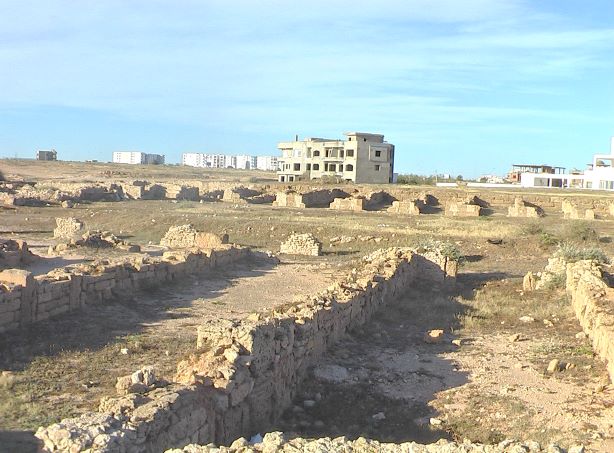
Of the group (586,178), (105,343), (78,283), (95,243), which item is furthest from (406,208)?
(586,178)

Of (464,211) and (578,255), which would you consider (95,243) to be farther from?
(464,211)

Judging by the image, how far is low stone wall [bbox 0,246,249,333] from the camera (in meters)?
11.4

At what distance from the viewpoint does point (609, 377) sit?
10.0 meters

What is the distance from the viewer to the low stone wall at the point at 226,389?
5598 millimetres

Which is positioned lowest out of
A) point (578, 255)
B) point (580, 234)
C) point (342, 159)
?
point (578, 255)

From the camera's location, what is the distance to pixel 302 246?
26.0 meters

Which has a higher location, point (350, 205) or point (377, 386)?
point (350, 205)

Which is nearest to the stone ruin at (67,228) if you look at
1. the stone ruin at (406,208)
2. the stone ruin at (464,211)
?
the stone ruin at (406,208)

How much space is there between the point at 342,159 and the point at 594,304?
6123cm

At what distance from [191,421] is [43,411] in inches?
82.6

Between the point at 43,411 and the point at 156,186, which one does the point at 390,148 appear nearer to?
the point at 156,186

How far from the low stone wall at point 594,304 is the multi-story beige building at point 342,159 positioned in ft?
177

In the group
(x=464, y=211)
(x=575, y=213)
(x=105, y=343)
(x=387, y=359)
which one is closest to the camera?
(x=105, y=343)

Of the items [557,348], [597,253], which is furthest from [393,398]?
[597,253]
